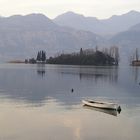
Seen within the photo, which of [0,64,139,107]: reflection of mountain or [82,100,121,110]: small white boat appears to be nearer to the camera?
[82,100,121,110]: small white boat

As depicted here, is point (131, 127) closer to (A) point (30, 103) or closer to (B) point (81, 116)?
(B) point (81, 116)

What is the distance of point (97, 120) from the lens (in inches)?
1956

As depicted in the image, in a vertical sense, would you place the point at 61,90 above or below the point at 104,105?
below

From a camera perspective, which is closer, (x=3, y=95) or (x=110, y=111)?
(x=110, y=111)

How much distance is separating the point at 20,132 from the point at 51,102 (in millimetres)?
26100

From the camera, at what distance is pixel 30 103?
6481 cm

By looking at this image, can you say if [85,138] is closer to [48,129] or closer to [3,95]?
[48,129]

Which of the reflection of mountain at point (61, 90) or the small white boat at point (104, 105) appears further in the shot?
the reflection of mountain at point (61, 90)

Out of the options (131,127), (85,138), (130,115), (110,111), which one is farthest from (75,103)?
(85,138)

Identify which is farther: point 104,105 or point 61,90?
point 61,90

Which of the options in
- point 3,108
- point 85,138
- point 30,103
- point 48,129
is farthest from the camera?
point 30,103

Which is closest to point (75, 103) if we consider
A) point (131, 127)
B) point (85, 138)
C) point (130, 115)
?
point (130, 115)

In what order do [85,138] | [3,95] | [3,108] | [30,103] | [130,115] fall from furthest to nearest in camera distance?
[3,95] → [30,103] → [3,108] → [130,115] → [85,138]

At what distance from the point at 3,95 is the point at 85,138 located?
4130 cm
